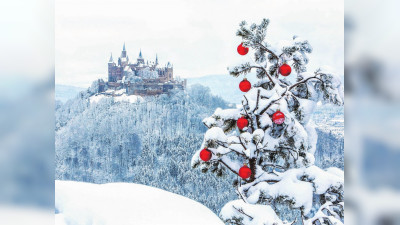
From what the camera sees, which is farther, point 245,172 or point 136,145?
point 136,145

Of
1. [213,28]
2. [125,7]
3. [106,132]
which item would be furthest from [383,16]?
[106,132]

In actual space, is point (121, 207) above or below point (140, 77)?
below

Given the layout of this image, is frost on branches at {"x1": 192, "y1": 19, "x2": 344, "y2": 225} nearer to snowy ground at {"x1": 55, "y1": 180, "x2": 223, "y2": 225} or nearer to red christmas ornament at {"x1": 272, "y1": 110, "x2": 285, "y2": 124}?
red christmas ornament at {"x1": 272, "y1": 110, "x2": 285, "y2": 124}

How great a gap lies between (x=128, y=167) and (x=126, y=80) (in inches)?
50.0

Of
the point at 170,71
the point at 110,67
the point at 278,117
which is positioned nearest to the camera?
the point at 278,117

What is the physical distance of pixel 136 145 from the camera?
4.43 m

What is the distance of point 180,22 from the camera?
10.9 ft

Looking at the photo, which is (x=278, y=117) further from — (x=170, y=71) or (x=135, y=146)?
(x=135, y=146)

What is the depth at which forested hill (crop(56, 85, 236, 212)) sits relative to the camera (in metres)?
4.04

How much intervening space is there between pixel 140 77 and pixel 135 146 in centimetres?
110

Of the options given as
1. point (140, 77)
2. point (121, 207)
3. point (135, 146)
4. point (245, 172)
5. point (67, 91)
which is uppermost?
point (140, 77)

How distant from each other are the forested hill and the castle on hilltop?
0.17 metres

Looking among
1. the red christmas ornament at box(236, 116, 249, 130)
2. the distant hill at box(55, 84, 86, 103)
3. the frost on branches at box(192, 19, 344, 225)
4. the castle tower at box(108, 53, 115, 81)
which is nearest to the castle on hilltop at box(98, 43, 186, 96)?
the castle tower at box(108, 53, 115, 81)

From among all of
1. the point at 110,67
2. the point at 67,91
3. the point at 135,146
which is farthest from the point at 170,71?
the point at 135,146
